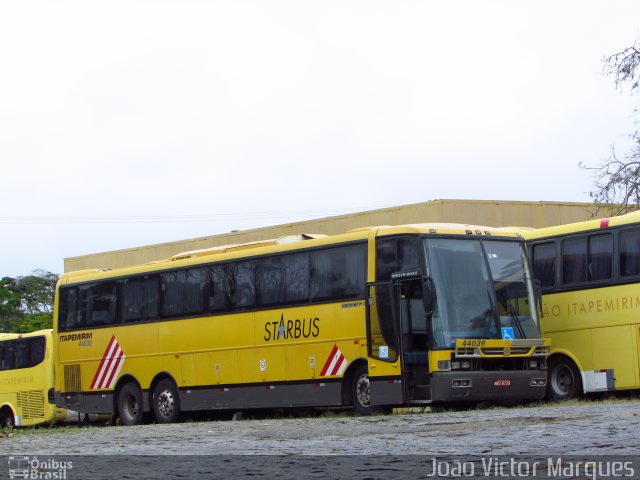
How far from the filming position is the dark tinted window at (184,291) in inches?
984

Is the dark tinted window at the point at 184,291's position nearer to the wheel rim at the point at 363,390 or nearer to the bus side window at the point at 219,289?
the bus side window at the point at 219,289

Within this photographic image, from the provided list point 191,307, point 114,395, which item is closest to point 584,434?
point 191,307

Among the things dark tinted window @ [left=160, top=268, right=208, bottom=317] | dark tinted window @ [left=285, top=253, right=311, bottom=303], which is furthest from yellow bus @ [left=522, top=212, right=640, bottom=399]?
dark tinted window @ [left=160, top=268, right=208, bottom=317]

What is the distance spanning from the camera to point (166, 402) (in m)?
25.7

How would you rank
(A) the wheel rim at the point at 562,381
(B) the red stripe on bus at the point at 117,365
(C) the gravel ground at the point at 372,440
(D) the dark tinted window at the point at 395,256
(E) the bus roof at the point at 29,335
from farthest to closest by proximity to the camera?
(E) the bus roof at the point at 29,335
(B) the red stripe on bus at the point at 117,365
(A) the wheel rim at the point at 562,381
(D) the dark tinted window at the point at 395,256
(C) the gravel ground at the point at 372,440

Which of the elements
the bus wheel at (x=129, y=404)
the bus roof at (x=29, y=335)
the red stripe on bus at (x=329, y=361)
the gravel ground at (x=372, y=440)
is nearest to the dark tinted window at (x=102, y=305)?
the bus wheel at (x=129, y=404)

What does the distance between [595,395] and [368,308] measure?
5584mm

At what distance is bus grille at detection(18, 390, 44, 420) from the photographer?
3388cm

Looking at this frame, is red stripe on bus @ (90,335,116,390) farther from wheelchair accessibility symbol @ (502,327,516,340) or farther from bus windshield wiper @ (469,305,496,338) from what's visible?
wheelchair accessibility symbol @ (502,327,516,340)

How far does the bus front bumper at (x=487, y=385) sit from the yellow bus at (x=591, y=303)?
1.53 metres

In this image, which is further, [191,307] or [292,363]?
[191,307]

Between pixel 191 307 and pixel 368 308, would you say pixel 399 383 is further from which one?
pixel 191 307

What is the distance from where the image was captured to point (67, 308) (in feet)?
93.2

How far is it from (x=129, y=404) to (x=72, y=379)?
2054mm
